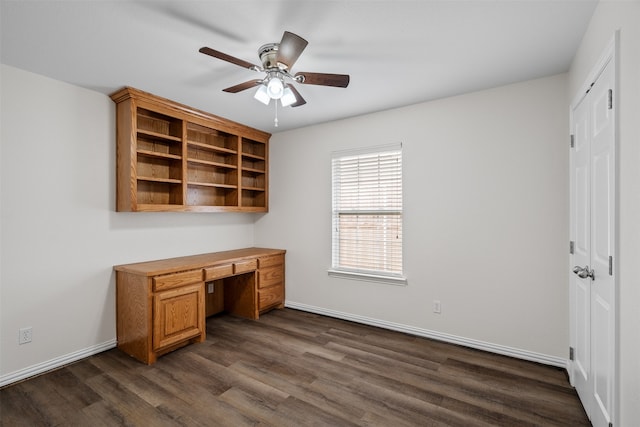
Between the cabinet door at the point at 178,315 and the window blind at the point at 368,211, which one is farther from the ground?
the window blind at the point at 368,211

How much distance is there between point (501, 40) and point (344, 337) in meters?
2.98

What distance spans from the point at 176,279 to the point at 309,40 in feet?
7.93

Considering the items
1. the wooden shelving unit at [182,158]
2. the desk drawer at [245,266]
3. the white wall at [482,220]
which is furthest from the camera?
the desk drawer at [245,266]

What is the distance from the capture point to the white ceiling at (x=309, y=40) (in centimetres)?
179

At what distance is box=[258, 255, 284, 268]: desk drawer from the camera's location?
13.0 feet

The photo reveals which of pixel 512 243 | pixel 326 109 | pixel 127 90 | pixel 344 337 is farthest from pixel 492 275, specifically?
pixel 127 90

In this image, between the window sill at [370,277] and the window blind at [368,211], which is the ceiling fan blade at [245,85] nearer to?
the window blind at [368,211]

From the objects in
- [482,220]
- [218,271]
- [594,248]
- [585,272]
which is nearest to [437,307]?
[482,220]

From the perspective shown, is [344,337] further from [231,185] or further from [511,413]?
[231,185]

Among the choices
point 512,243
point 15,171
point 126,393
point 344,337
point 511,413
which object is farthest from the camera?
point 344,337

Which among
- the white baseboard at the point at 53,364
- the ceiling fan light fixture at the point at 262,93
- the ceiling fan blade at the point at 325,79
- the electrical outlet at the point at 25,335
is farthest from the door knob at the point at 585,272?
the electrical outlet at the point at 25,335

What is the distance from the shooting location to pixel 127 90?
284 centimetres

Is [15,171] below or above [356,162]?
below

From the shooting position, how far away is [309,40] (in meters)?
2.11
